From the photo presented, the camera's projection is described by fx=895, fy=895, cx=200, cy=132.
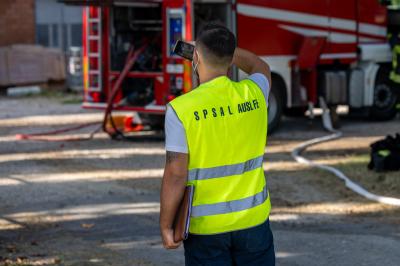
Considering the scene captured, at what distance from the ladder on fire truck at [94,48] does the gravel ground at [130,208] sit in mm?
929

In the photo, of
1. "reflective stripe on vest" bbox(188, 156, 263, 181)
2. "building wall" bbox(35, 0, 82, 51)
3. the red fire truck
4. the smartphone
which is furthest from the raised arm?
"building wall" bbox(35, 0, 82, 51)

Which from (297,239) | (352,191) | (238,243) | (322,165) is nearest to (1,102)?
(322,165)

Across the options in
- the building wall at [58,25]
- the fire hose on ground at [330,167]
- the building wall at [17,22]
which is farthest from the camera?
the building wall at [58,25]

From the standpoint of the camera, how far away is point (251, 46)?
1411 cm

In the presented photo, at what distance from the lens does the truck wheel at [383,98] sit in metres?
16.4

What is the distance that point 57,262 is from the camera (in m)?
6.93

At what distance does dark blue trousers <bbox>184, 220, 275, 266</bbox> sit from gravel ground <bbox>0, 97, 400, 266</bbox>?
2897 mm

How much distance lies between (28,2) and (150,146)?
51.1 feet

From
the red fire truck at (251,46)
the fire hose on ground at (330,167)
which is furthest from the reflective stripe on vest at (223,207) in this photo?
the red fire truck at (251,46)

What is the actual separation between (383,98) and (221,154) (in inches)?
514

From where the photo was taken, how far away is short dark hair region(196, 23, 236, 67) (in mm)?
3924

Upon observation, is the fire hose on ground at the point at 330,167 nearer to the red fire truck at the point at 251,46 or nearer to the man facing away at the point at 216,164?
the red fire truck at the point at 251,46

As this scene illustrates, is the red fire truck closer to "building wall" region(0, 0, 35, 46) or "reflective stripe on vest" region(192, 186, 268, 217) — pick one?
"reflective stripe on vest" region(192, 186, 268, 217)

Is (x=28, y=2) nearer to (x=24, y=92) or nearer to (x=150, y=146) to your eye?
(x=24, y=92)
